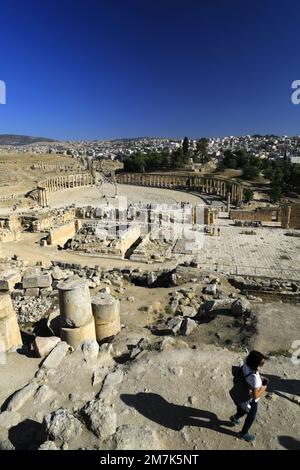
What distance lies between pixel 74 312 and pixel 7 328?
69.7 inches

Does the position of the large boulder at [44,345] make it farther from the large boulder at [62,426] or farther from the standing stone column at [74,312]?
the large boulder at [62,426]

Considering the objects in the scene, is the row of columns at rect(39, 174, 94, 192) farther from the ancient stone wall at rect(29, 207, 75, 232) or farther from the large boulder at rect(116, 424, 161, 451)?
the large boulder at rect(116, 424, 161, 451)

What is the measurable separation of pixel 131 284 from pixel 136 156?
58.8m

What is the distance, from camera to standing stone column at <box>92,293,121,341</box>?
8711 mm

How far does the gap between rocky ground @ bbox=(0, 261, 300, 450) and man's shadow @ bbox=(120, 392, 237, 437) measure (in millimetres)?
17

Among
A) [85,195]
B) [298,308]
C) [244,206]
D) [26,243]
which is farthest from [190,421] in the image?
[85,195]

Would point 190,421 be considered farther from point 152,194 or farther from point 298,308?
point 152,194

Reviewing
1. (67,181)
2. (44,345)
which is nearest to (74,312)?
(44,345)

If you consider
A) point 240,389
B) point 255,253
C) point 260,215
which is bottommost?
point 255,253

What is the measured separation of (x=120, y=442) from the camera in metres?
4.99

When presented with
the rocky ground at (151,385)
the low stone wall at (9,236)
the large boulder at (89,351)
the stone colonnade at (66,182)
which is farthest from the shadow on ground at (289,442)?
the stone colonnade at (66,182)

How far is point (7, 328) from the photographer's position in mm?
8102

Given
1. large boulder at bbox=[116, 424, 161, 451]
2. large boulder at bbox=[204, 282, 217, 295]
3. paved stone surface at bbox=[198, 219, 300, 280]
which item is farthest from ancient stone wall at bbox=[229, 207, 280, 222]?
large boulder at bbox=[116, 424, 161, 451]

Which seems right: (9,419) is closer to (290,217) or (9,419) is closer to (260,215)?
(290,217)
